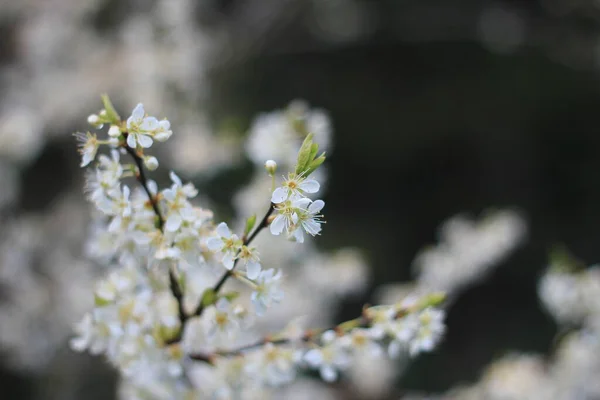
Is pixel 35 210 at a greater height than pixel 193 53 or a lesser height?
lesser

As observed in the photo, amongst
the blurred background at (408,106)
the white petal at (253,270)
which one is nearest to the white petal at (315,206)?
the white petal at (253,270)

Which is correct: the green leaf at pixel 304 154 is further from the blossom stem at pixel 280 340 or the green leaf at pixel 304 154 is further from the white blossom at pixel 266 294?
the blossom stem at pixel 280 340

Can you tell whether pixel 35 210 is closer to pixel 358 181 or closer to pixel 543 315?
pixel 358 181

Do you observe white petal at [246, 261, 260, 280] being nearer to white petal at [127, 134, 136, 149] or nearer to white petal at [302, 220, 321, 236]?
white petal at [302, 220, 321, 236]

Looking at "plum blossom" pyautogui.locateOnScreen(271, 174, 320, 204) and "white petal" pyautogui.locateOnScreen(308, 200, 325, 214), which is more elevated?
"plum blossom" pyautogui.locateOnScreen(271, 174, 320, 204)

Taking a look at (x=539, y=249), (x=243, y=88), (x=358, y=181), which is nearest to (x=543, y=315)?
(x=539, y=249)

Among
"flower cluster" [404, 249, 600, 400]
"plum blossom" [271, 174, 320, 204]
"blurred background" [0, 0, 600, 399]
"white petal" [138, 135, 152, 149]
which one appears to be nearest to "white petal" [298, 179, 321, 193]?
"plum blossom" [271, 174, 320, 204]
